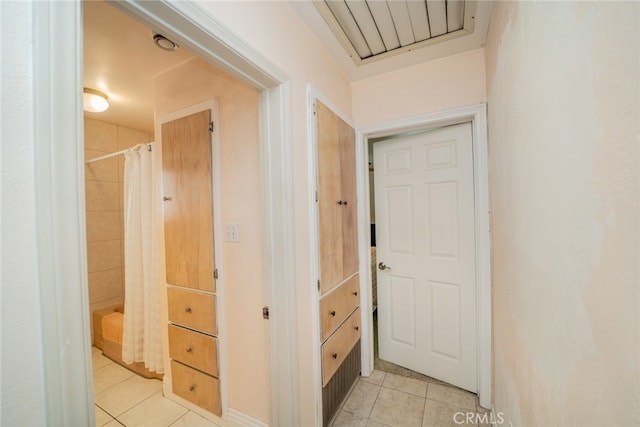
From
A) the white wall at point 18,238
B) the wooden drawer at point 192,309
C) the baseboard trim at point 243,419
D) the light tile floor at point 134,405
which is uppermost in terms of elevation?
the white wall at point 18,238

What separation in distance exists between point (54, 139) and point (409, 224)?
2.03 m

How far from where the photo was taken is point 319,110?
1467 mm

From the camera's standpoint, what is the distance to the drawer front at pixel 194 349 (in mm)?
1592

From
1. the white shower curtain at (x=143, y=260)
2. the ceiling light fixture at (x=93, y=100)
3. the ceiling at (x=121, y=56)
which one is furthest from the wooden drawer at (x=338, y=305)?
the ceiling light fixture at (x=93, y=100)

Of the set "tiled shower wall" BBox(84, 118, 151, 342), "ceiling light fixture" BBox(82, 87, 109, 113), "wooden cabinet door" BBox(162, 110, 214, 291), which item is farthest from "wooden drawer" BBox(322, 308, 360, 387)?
"tiled shower wall" BBox(84, 118, 151, 342)

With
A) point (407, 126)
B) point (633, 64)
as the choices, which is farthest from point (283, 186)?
point (407, 126)

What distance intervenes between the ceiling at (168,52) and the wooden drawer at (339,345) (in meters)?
1.84

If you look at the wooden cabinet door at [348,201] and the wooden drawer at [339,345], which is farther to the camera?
the wooden cabinet door at [348,201]

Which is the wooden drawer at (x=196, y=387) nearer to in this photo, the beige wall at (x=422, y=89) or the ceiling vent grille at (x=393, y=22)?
the beige wall at (x=422, y=89)

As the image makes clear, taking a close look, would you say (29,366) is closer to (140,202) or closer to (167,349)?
(167,349)

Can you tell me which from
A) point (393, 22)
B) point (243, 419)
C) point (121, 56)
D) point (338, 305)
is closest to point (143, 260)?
point (243, 419)

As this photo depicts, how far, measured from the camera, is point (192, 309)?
166 centimetres

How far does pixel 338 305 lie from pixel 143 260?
63.3 inches

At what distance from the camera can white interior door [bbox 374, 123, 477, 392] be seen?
5.89 ft
